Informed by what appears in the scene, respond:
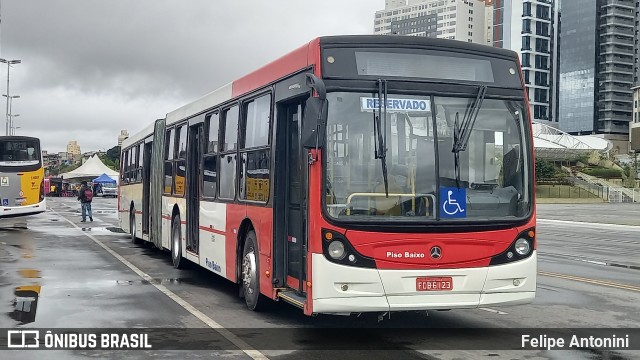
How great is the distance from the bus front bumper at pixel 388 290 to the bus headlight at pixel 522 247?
416 millimetres

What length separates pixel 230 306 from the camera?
10.4m

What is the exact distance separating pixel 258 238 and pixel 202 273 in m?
5.17

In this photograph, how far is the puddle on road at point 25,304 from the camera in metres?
9.34

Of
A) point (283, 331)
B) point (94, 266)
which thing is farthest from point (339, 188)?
point (94, 266)

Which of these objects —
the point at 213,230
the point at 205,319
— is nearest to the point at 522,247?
the point at 205,319

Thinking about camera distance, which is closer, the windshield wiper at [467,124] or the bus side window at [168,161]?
the windshield wiper at [467,124]

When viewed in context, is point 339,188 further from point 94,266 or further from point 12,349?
point 94,266

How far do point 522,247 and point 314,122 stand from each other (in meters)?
2.65

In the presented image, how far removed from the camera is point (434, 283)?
7.75 m

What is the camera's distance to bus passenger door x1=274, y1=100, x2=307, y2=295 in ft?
28.8

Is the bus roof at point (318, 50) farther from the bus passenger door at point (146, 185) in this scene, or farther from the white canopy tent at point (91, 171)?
the white canopy tent at point (91, 171)

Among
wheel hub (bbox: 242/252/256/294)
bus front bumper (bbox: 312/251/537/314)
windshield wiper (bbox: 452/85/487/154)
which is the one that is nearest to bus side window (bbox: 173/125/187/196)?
wheel hub (bbox: 242/252/256/294)

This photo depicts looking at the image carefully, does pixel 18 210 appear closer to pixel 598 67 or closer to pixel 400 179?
pixel 400 179

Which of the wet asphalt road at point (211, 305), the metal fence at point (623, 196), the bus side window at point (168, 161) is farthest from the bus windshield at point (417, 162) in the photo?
the metal fence at point (623, 196)
